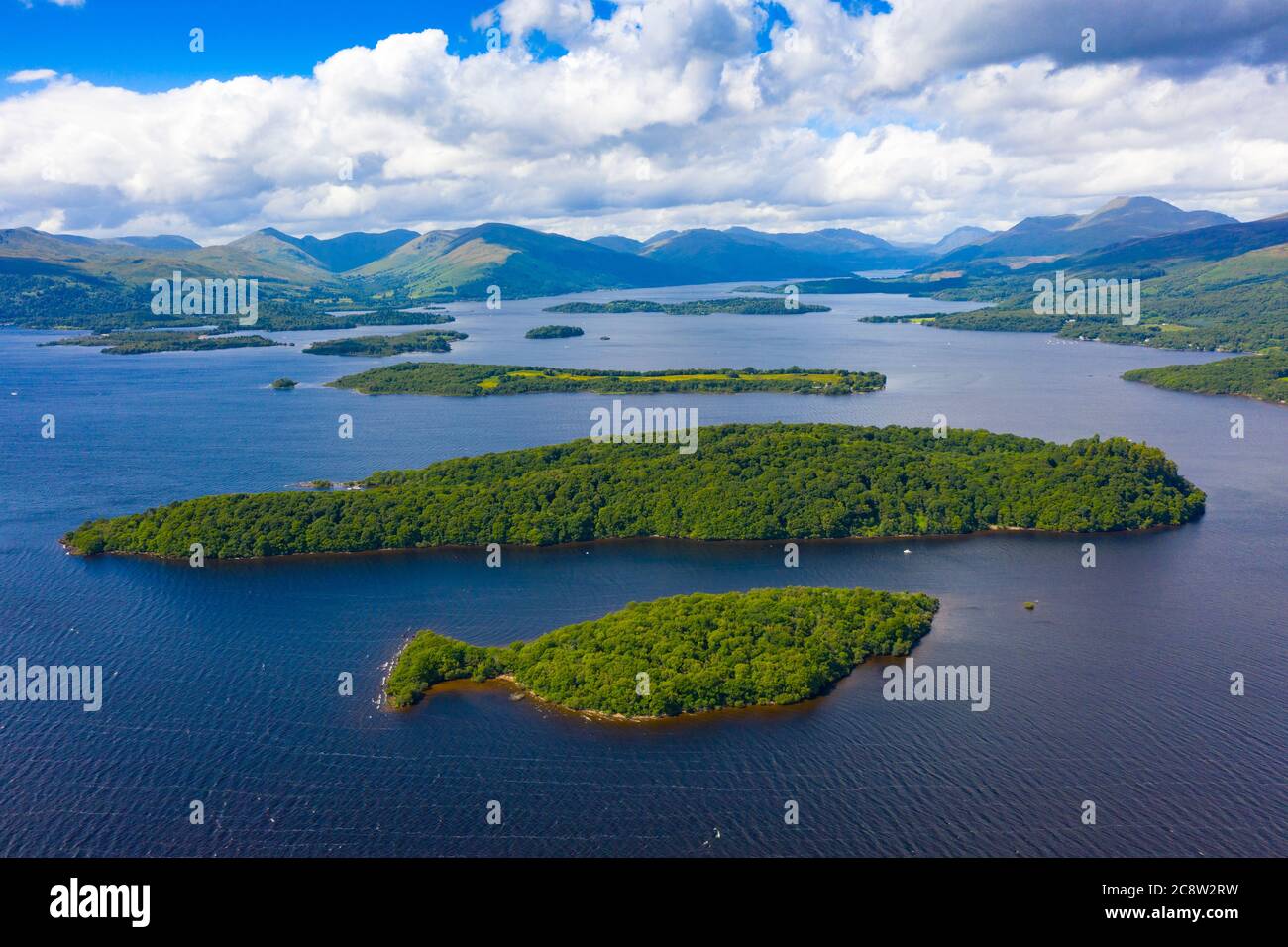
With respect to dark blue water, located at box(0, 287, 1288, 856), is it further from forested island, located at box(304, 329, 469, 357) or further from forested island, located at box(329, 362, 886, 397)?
forested island, located at box(304, 329, 469, 357)

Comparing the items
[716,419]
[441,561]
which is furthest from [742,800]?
[716,419]

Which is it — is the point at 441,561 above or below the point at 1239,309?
below

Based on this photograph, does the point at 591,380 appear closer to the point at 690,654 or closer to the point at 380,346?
the point at 380,346

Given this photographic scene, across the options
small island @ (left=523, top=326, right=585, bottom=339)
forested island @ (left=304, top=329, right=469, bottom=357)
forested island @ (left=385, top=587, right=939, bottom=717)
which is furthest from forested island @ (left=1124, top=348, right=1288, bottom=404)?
forested island @ (left=304, top=329, right=469, bottom=357)

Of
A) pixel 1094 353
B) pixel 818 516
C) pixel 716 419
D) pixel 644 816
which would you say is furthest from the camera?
pixel 1094 353

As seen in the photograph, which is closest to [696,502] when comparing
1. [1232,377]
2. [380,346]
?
[1232,377]

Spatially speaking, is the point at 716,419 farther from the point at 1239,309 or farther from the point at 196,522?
the point at 1239,309
